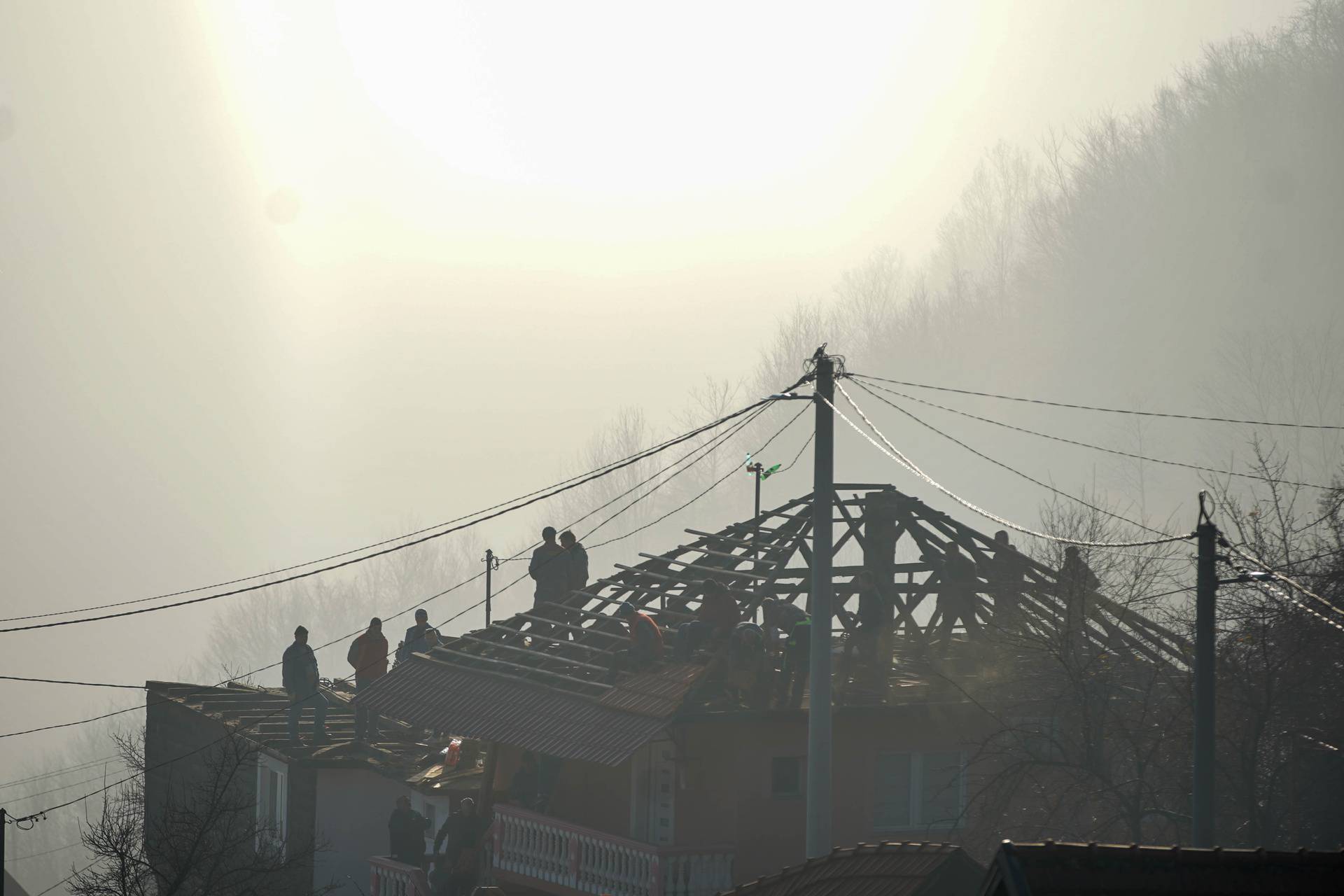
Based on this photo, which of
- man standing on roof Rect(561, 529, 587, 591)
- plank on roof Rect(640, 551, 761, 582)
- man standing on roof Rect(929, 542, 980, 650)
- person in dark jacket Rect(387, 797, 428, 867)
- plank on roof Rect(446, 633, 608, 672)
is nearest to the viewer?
plank on roof Rect(446, 633, 608, 672)

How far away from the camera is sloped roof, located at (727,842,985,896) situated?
1462 centimetres

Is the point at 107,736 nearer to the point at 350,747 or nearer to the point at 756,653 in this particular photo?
the point at 350,747

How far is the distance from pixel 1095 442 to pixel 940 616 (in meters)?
62.2

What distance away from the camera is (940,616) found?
93.9ft

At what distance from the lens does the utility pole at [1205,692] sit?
50.7ft

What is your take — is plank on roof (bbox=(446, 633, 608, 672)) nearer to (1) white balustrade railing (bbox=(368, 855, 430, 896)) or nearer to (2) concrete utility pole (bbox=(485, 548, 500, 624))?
(1) white balustrade railing (bbox=(368, 855, 430, 896))

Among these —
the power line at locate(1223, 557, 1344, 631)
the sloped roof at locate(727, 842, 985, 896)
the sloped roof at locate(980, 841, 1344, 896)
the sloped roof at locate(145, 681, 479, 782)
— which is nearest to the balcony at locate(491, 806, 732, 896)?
the sloped roof at locate(145, 681, 479, 782)

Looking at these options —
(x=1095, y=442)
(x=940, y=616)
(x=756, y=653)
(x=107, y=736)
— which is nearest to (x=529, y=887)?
(x=756, y=653)

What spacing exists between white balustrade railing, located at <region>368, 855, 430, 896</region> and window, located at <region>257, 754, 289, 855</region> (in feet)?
10.4

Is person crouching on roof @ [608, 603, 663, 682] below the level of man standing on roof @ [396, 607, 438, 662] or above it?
above

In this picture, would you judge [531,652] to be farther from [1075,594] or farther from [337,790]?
[1075,594]

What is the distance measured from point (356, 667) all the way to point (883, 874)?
18.3m

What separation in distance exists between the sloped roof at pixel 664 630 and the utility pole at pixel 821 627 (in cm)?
576

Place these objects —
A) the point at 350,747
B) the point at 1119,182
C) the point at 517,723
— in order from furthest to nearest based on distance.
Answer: the point at 1119,182, the point at 350,747, the point at 517,723
